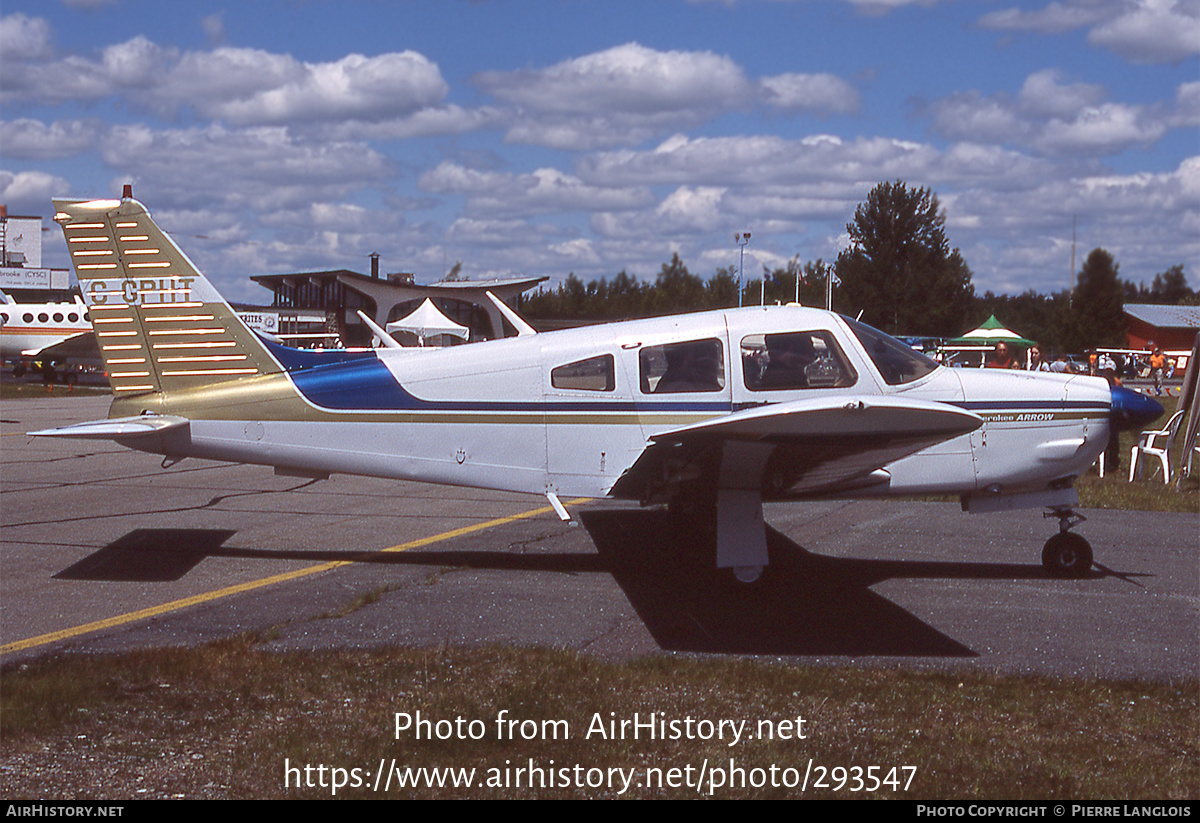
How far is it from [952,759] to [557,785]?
1777mm

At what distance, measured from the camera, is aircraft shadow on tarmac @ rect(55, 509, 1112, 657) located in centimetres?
660

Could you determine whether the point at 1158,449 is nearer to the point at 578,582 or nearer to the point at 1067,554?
the point at 1067,554

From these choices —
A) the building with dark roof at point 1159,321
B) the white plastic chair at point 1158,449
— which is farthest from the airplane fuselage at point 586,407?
the building with dark roof at point 1159,321

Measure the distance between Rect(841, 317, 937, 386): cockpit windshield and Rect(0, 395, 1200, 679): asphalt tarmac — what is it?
65.8 inches

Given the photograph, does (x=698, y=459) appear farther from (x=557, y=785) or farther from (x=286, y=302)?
(x=286, y=302)

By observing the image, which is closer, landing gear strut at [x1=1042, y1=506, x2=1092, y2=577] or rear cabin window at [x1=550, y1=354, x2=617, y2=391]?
rear cabin window at [x1=550, y1=354, x2=617, y2=391]

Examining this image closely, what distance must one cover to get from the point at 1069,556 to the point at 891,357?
232 cm

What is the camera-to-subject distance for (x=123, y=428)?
7.73m

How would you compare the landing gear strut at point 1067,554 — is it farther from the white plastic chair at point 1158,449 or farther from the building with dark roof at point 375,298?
the building with dark roof at point 375,298

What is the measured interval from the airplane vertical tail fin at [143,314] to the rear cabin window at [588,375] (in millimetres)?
2365

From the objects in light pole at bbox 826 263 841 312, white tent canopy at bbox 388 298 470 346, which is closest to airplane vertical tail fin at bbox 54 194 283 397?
light pole at bbox 826 263 841 312

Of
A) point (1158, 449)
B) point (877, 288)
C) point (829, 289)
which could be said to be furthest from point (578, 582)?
point (877, 288)

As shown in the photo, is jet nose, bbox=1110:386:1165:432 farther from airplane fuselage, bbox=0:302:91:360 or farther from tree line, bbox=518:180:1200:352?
airplane fuselage, bbox=0:302:91:360

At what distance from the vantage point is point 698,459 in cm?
694
